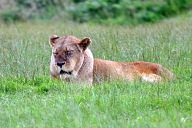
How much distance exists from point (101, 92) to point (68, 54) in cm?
128

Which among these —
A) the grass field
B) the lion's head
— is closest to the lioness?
the lion's head

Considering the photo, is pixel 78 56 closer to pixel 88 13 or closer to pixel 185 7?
pixel 88 13

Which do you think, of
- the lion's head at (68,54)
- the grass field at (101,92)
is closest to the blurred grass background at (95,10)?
the grass field at (101,92)

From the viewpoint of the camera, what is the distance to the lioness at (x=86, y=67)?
10.8 m

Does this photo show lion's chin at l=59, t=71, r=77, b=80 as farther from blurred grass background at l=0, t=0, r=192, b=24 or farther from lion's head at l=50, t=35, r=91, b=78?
blurred grass background at l=0, t=0, r=192, b=24

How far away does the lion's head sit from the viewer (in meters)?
10.7

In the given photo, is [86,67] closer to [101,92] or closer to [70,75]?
[70,75]

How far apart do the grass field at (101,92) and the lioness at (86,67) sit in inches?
11.0

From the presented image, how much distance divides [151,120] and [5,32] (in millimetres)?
8882

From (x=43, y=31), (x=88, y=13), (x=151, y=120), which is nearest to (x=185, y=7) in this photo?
(x=88, y=13)

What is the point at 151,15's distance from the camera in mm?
23000

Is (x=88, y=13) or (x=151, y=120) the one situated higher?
(x=151, y=120)

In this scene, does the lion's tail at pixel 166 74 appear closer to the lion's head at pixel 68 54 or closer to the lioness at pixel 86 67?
the lioness at pixel 86 67

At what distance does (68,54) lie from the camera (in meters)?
10.9
